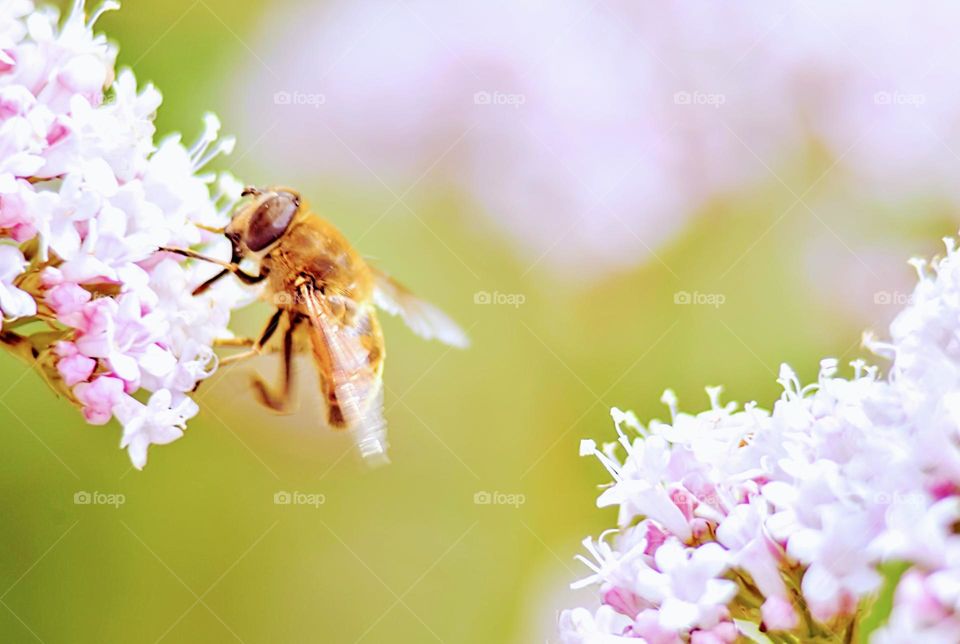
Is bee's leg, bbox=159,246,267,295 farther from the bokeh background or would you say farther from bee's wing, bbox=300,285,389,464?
the bokeh background

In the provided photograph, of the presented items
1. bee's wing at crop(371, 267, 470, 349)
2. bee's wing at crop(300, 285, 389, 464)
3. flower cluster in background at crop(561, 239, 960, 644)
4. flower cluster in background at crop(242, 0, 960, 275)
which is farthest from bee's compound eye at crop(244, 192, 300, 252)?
flower cluster in background at crop(242, 0, 960, 275)

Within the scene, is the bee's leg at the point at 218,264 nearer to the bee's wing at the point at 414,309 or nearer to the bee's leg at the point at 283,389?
the bee's leg at the point at 283,389

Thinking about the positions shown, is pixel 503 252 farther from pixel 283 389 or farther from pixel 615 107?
pixel 283 389

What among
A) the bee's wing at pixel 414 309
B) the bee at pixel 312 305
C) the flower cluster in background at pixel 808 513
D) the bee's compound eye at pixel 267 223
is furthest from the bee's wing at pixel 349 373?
the flower cluster in background at pixel 808 513

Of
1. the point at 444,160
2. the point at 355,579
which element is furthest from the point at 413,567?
the point at 444,160

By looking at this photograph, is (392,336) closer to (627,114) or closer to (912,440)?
(627,114)

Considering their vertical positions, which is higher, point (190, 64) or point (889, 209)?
point (889, 209)
